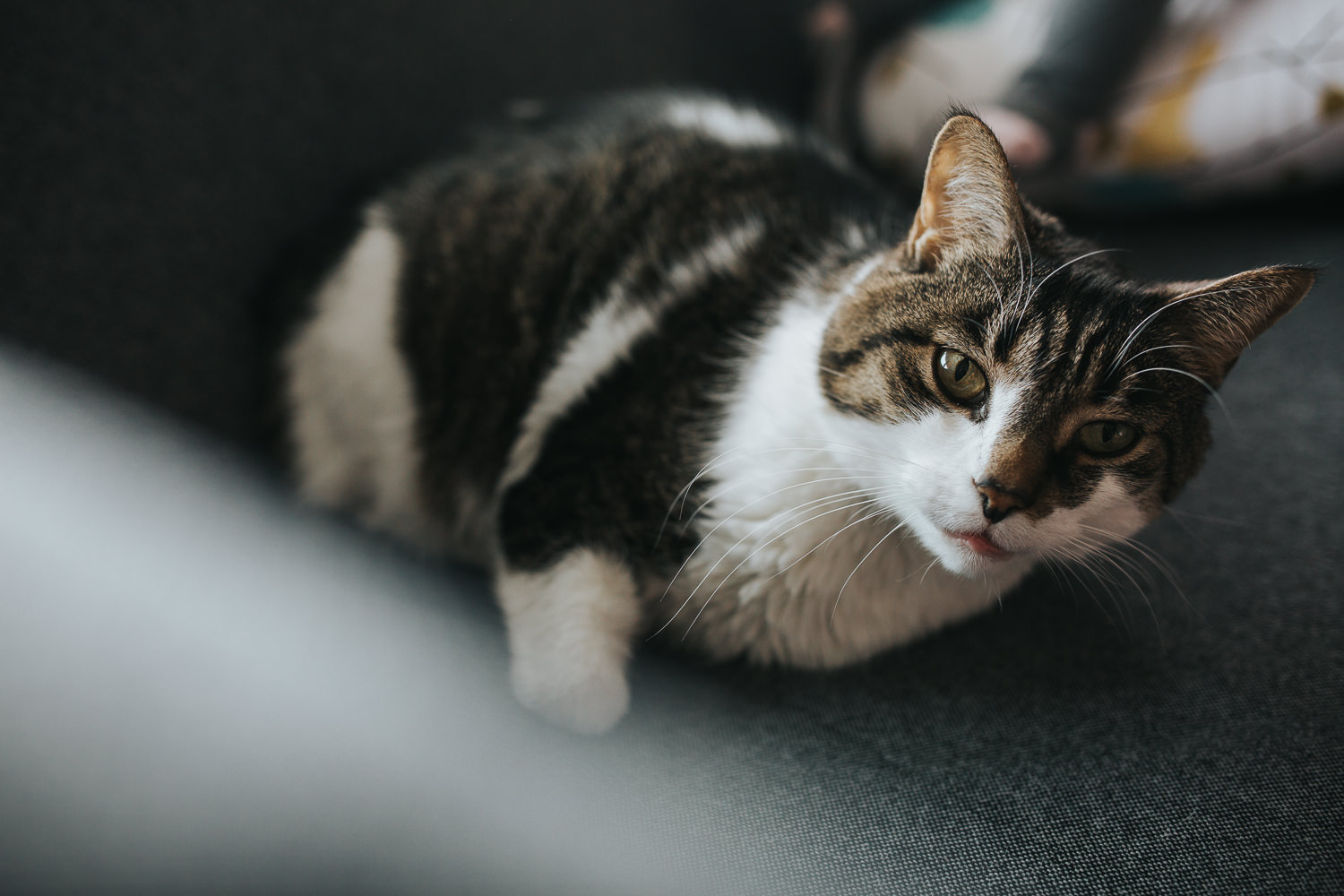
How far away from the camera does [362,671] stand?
82 centimetres

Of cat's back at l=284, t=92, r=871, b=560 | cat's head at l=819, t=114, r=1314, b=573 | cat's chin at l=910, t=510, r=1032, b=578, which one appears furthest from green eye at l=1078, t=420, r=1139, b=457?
cat's back at l=284, t=92, r=871, b=560

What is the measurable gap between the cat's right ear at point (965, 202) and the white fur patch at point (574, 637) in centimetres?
47

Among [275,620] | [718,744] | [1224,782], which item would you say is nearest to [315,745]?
[275,620]

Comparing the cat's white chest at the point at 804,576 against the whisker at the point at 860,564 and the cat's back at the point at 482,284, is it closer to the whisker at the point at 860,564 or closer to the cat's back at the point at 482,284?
the whisker at the point at 860,564

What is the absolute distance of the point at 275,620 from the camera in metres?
0.86

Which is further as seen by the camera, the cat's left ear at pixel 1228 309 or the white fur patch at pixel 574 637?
the white fur patch at pixel 574 637

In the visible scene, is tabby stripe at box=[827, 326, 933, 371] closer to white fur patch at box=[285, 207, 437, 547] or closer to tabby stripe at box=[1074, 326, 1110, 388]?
tabby stripe at box=[1074, 326, 1110, 388]

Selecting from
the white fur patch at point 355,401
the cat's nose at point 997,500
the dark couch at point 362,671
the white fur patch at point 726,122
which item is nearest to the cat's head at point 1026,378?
the cat's nose at point 997,500

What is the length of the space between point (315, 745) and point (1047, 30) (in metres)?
1.66

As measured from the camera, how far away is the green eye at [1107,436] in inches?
25.6

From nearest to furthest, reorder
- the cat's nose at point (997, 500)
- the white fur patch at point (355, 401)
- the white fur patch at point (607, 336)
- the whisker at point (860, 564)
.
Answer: the cat's nose at point (997, 500)
the whisker at point (860, 564)
the white fur patch at point (607, 336)
the white fur patch at point (355, 401)

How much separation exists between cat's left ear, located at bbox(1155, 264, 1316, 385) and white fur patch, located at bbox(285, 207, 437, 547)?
0.91 metres

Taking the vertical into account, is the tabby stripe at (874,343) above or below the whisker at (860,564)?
above

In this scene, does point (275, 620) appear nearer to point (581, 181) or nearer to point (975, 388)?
point (581, 181)
